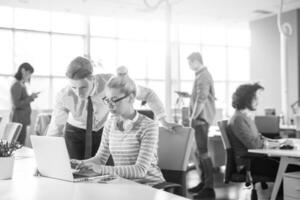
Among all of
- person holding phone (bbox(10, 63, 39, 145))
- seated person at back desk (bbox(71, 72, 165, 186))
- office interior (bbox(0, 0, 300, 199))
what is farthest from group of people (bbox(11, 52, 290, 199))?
office interior (bbox(0, 0, 300, 199))

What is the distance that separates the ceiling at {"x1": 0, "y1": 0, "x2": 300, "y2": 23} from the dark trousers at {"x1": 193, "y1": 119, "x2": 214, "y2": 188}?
4.44m

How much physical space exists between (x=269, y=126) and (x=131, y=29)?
711 cm

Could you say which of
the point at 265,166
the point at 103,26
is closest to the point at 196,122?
the point at 265,166

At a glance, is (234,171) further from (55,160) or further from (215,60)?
(215,60)

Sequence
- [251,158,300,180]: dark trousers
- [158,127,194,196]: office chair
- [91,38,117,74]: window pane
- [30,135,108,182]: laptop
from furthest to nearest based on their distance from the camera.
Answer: [91,38,117,74]: window pane, [251,158,300,180]: dark trousers, [158,127,194,196]: office chair, [30,135,108,182]: laptop

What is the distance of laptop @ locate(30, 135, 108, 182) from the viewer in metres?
1.77

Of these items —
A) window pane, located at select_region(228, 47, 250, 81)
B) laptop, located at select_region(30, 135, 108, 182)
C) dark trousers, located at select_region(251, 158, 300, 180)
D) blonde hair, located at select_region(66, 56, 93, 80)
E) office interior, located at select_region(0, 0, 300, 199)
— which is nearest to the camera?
laptop, located at select_region(30, 135, 108, 182)

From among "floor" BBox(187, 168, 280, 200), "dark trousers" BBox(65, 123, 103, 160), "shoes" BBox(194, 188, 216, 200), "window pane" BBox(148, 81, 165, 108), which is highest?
"window pane" BBox(148, 81, 165, 108)

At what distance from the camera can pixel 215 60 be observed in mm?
13547

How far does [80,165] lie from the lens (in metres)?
1.96

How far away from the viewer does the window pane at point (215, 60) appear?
1338 cm

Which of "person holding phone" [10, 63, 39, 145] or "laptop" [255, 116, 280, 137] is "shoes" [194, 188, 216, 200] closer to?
"laptop" [255, 116, 280, 137]

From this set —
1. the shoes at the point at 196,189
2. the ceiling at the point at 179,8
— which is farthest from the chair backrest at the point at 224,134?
A: the ceiling at the point at 179,8

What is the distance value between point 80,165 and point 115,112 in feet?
1.17
